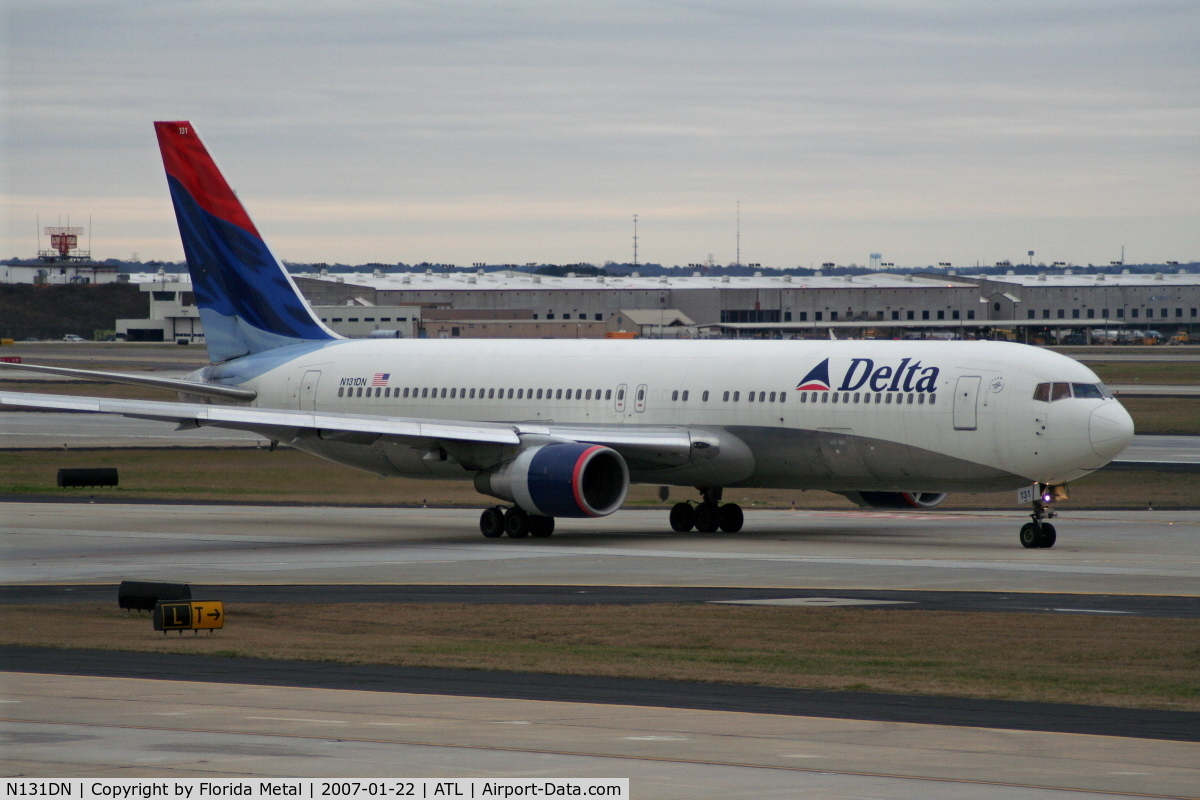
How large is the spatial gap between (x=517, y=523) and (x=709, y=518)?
5.28m

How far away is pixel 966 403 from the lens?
37.9 metres

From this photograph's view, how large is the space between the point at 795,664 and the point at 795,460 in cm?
1892

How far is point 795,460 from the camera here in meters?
40.2

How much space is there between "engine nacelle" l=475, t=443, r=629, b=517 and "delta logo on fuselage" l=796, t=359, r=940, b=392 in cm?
504

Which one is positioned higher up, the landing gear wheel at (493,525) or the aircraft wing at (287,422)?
the aircraft wing at (287,422)

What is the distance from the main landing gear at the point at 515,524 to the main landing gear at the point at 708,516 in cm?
362

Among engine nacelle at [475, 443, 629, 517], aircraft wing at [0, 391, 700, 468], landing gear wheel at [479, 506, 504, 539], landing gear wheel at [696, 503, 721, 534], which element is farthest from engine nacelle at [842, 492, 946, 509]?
landing gear wheel at [479, 506, 504, 539]

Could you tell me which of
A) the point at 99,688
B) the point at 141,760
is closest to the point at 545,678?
the point at 99,688

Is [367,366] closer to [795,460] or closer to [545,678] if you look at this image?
[795,460]

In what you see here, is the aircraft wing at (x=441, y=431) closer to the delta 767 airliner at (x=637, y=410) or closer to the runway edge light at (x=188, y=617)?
the delta 767 airliner at (x=637, y=410)

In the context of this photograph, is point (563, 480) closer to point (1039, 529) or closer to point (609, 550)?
point (609, 550)

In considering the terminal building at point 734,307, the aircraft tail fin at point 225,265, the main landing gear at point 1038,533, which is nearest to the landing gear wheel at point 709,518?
the main landing gear at point 1038,533

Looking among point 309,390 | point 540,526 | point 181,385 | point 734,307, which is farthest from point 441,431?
point 734,307

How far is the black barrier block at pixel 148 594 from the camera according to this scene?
26.5 meters
